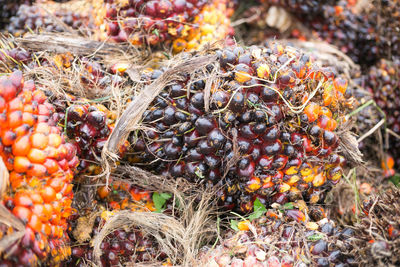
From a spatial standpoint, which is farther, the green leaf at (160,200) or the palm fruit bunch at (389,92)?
the palm fruit bunch at (389,92)

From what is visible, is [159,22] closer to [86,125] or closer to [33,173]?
[86,125]

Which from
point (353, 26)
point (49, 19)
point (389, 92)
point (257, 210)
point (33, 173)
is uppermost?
point (49, 19)

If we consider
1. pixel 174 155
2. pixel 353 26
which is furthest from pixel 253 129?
pixel 353 26

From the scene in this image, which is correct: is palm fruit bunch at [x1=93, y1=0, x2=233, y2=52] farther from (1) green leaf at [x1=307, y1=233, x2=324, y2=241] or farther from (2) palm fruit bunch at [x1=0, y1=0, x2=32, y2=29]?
(1) green leaf at [x1=307, y1=233, x2=324, y2=241]

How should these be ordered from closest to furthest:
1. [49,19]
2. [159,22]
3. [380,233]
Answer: [380,233] < [159,22] < [49,19]

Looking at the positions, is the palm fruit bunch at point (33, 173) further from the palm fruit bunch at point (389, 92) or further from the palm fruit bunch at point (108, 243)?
the palm fruit bunch at point (389, 92)

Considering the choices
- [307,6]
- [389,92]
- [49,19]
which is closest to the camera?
[49,19]

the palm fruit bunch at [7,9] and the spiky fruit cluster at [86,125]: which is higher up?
the palm fruit bunch at [7,9]

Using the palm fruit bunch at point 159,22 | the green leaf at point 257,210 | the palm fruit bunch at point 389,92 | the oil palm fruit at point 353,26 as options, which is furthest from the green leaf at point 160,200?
the oil palm fruit at point 353,26
